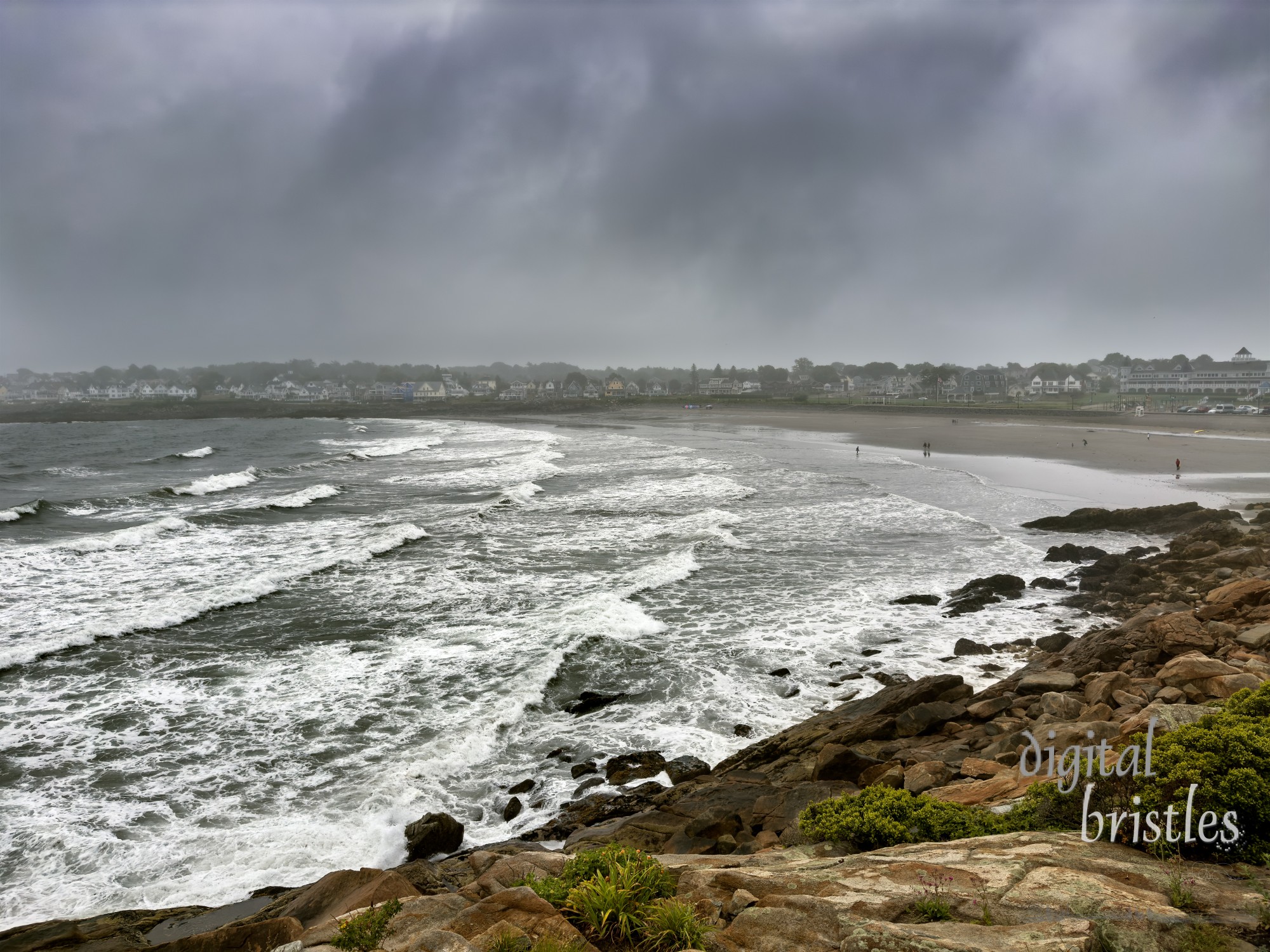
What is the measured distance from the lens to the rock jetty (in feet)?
13.8

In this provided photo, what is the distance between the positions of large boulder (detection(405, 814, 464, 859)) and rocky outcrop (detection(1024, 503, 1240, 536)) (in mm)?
23431

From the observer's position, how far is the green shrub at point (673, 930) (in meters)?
4.25

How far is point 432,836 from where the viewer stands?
8086 mm

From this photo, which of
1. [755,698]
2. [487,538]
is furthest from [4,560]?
[755,698]

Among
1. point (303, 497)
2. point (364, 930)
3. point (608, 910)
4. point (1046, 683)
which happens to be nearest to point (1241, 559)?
point (1046, 683)

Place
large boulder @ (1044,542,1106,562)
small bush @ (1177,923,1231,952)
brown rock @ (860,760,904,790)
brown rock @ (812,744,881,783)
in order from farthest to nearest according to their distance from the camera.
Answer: large boulder @ (1044,542,1106,562)
brown rock @ (812,744,881,783)
brown rock @ (860,760,904,790)
small bush @ (1177,923,1231,952)

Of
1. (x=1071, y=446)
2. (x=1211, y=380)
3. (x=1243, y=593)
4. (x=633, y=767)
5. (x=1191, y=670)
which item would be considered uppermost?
(x=1211, y=380)

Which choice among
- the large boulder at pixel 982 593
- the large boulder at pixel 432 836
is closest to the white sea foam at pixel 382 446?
the large boulder at pixel 982 593

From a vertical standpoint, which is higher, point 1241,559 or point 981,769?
point 1241,559

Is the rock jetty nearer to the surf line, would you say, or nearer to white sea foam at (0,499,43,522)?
the surf line

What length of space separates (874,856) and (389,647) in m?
11.3

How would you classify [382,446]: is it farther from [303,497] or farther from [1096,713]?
[1096,713]

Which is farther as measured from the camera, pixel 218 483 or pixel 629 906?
pixel 218 483

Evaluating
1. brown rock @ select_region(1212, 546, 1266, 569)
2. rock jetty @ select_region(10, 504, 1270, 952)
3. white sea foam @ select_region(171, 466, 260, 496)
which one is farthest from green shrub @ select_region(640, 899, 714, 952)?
white sea foam @ select_region(171, 466, 260, 496)
